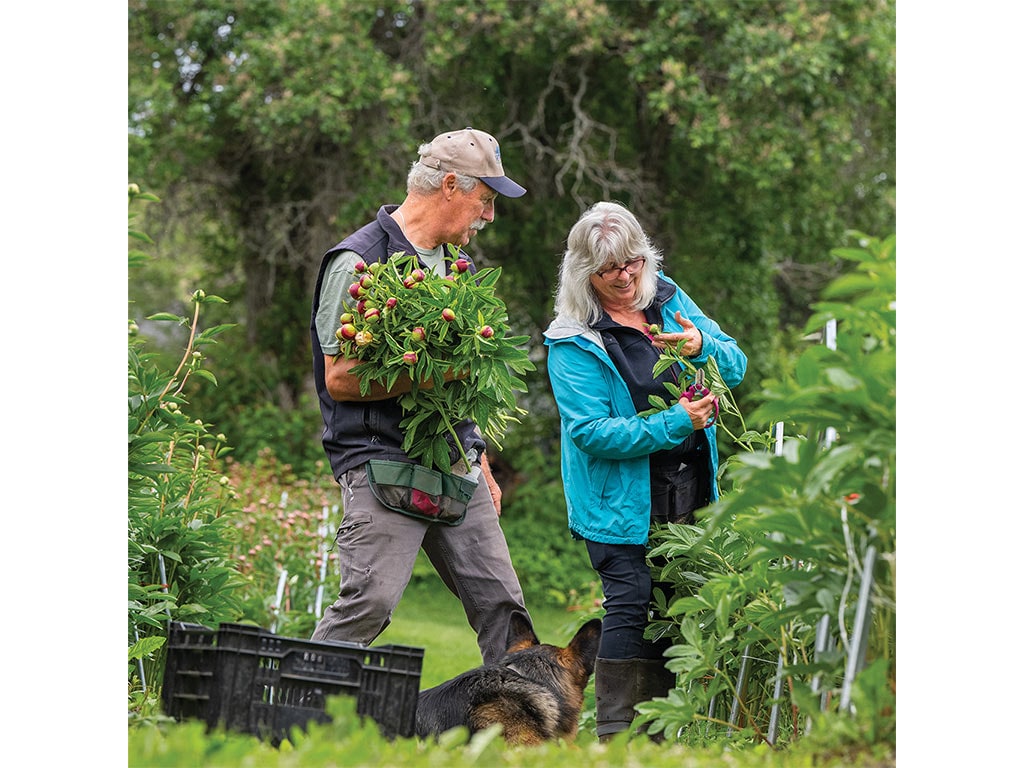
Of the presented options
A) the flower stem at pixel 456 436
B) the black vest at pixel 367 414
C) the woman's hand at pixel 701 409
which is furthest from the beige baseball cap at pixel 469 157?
the woman's hand at pixel 701 409

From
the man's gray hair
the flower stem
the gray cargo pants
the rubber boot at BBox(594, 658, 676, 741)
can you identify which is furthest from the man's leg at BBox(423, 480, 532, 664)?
the man's gray hair

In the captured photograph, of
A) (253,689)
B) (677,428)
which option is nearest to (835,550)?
(677,428)

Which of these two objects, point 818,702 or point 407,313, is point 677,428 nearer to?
point 407,313

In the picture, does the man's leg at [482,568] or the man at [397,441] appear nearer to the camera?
the man at [397,441]

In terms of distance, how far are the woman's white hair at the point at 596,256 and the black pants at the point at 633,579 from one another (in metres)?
0.55

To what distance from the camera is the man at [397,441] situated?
3.30 metres

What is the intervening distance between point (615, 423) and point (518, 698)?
2.81 feet

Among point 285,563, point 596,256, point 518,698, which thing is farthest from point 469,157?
point 285,563

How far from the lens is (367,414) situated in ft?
11.1

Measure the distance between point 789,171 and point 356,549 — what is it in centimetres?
752

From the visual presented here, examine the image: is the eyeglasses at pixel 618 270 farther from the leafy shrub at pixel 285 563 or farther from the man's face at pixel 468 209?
the leafy shrub at pixel 285 563

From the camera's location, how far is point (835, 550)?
229 cm

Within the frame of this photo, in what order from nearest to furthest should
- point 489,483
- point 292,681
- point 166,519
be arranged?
point 292,681
point 166,519
point 489,483

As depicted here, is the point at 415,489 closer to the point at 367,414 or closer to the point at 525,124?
the point at 367,414
